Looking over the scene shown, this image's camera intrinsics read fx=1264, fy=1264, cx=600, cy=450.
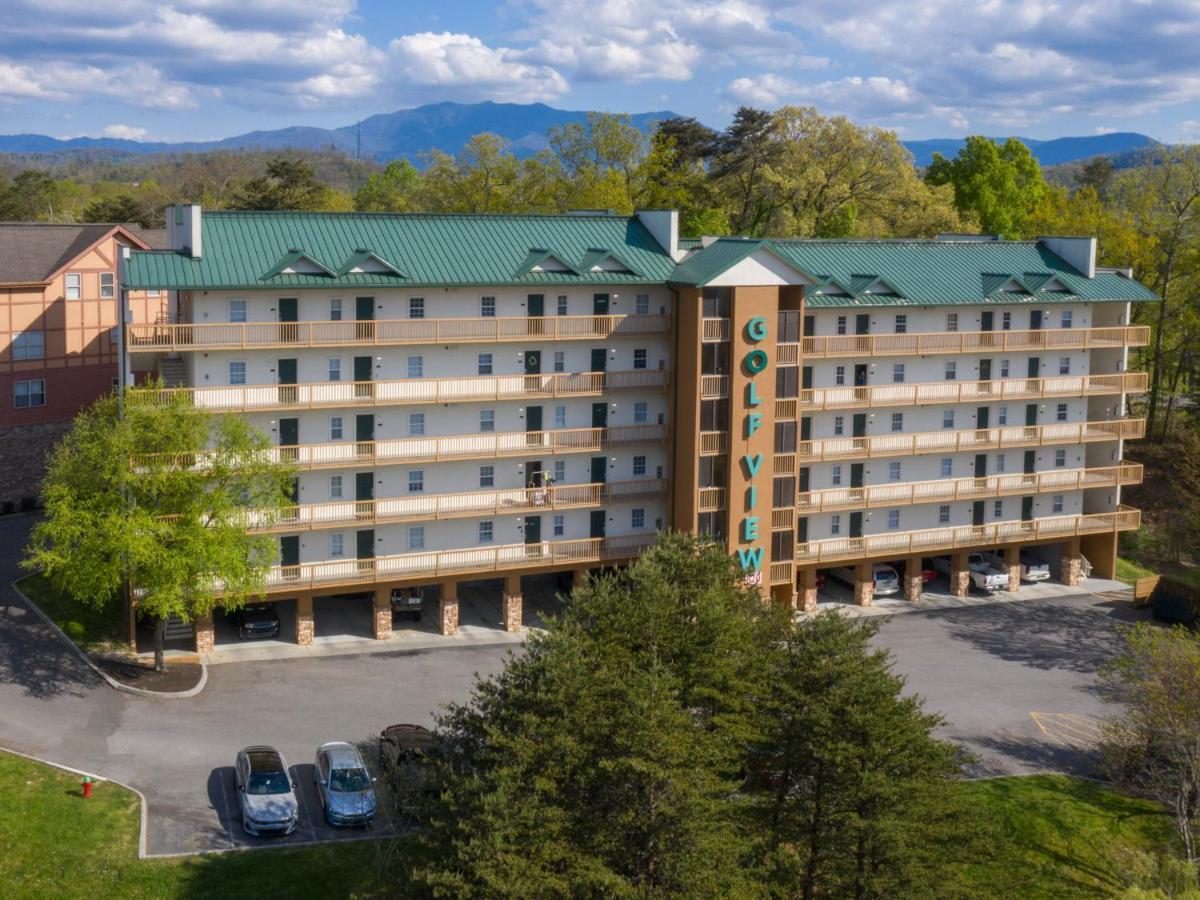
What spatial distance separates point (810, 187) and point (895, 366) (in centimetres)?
3291

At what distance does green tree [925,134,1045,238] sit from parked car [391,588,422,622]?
61515 mm

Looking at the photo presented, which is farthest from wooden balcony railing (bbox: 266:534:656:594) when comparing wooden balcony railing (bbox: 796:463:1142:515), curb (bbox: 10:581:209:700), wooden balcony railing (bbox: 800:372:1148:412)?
wooden balcony railing (bbox: 800:372:1148:412)

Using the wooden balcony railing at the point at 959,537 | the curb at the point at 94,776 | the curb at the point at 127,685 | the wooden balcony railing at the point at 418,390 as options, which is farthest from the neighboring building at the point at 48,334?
the wooden balcony railing at the point at 959,537

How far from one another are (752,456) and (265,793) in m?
25.9

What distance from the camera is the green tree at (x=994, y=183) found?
334 feet

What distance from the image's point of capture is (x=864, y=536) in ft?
202

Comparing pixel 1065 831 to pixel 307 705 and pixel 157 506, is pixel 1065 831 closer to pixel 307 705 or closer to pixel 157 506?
pixel 307 705

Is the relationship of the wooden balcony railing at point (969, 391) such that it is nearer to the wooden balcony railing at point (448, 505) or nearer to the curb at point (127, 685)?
the wooden balcony railing at point (448, 505)

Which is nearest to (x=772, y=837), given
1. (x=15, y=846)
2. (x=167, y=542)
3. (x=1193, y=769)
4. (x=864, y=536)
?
(x=1193, y=769)

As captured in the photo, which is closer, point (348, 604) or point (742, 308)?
point (742, 308)

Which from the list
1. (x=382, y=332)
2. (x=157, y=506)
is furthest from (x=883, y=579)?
(x=157, y=506)

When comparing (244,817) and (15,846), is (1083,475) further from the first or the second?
(15,846)

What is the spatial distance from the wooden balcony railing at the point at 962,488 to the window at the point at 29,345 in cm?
4257

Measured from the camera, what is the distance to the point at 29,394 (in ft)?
230
